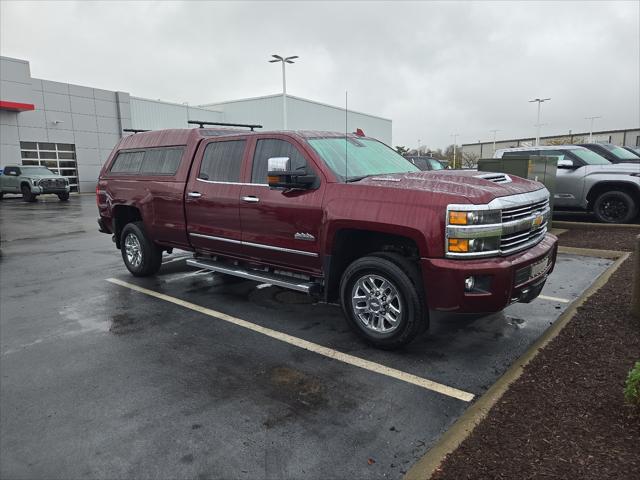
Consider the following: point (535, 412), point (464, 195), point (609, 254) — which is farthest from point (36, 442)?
point (609, 254)

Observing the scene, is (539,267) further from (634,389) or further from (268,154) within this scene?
(268,154)

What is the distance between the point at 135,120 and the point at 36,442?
115ft

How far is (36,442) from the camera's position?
290 cm

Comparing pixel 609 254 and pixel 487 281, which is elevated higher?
pixel 487 281

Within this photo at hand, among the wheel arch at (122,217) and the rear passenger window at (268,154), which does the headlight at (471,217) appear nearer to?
the rear passenger window at (268,154)

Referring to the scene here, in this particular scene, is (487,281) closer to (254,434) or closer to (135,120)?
(254,434)

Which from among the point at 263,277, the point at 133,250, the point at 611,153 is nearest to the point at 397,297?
the point at 263,277

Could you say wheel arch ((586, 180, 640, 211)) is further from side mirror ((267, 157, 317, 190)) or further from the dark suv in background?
side mirror ((267, 157, 317, 190))

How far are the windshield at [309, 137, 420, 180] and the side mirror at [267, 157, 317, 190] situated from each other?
28 cm

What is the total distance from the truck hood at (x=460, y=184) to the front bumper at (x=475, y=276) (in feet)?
1.68

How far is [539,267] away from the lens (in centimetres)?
409

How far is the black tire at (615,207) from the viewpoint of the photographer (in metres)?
10.2

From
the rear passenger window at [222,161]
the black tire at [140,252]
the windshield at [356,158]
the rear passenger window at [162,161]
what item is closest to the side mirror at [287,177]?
the windshield at [356,158]

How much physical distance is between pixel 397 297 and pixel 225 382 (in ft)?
5.23
